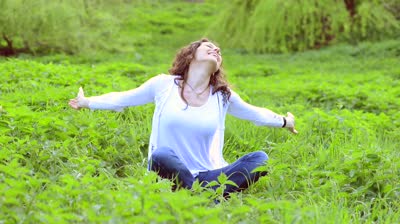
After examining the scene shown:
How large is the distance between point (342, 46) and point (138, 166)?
1204cm

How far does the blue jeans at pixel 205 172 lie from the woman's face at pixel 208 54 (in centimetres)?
65

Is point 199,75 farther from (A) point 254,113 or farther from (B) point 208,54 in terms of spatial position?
(A) point 254,113

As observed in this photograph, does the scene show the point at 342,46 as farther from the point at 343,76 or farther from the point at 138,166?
the point at 138,166

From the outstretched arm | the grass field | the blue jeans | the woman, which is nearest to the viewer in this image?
the grass field

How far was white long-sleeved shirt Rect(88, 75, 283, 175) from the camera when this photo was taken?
4328 millimetres

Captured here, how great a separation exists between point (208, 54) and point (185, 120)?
493 mm

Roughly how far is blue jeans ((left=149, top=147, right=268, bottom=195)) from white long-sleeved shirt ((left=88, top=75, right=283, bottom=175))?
10cm

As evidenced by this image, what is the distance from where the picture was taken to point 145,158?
195 inches

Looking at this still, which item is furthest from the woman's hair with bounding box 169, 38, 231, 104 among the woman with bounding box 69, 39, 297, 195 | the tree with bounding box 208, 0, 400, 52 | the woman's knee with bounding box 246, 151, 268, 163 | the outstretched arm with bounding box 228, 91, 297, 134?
the tree with bounding box 208, 0, 400, 52

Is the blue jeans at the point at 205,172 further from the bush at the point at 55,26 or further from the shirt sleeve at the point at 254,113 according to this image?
the bush at the point at 55,26

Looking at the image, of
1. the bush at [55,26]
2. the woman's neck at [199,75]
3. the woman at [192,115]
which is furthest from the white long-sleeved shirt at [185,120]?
the bush at [55,26]

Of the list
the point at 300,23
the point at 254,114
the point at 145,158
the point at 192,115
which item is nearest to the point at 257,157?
the point at 254,114

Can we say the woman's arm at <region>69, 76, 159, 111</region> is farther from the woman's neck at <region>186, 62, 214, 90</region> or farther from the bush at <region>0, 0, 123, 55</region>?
the bush at <region>0, 0, 123, 55</region>

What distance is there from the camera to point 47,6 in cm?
1310
